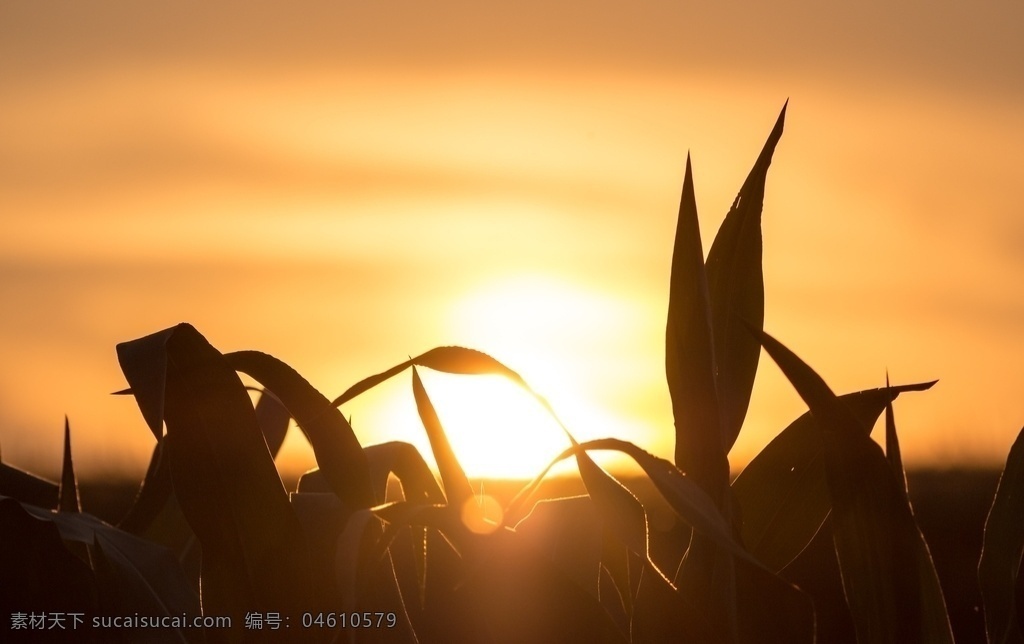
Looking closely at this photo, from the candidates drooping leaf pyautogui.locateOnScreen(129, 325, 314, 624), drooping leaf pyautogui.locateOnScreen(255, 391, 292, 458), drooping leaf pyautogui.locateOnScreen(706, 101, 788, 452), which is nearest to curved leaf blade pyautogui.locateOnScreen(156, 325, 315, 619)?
drooping leaf pyautogui.locateOnScreen(129, 325, 314, 624)

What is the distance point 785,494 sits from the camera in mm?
601

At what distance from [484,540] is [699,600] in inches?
4.7

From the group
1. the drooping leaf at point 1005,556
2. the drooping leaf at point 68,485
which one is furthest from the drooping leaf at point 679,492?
the drooping leaf at point 68,485

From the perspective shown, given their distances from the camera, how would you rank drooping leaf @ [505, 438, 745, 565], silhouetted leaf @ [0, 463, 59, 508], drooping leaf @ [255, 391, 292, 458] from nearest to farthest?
drooping leaf @ [505, 438, 745, 565]
silhouetted leaf @ [0, 463, 59, 508]
drooping leaf @ [255, 391, 292, 458]

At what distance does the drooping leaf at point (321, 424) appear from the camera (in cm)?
52

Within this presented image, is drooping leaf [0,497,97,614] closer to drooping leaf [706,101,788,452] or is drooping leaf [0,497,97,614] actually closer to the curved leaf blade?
the curved leaf blade

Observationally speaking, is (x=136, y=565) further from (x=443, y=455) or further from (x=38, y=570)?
(x=443, y=455)

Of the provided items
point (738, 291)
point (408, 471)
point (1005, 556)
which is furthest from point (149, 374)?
point (1005, 556)

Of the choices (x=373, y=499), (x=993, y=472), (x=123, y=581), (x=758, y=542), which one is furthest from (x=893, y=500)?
(x=993, y=472)

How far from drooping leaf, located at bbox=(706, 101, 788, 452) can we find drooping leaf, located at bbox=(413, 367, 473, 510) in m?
0.14

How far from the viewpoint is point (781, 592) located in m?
0.44

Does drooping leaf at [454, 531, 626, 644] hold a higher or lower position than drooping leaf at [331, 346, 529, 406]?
lower

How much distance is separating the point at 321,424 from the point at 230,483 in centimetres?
6

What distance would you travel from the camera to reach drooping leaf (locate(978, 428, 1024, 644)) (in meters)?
0.57
